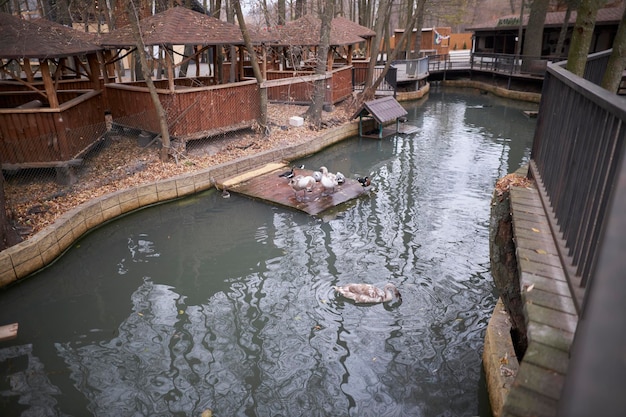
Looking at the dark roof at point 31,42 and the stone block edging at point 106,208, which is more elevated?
the dark roof at point 31,42

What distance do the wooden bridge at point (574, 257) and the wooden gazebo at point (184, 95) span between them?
30.7 feet

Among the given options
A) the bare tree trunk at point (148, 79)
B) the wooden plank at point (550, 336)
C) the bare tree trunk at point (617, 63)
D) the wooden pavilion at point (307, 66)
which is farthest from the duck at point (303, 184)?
the wooden pavilion at point (307, 66)

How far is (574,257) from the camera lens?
3.33m

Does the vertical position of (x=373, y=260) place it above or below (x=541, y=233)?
below

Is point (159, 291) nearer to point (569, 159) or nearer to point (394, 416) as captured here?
point (394, 416)

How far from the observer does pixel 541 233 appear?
13.1 feet

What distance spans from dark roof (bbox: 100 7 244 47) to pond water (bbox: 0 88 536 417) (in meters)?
4.13

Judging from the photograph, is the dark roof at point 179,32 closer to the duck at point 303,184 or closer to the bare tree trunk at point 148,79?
the bare tree trunk at point 148,79

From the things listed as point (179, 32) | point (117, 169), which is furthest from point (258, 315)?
point (179, 32)

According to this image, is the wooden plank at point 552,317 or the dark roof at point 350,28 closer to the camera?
the wooden plank at point 552,317

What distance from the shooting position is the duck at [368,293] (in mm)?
6695

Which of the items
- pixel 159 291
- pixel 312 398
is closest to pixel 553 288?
pixel 312 398

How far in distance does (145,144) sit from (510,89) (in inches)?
824

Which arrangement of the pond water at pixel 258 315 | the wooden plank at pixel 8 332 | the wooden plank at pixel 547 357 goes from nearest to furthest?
the wooden plank at pixel 547 357
the pond water at pixel 258 315
the wooden plank at pixel 8 332
